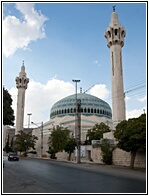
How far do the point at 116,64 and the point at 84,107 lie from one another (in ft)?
95.6

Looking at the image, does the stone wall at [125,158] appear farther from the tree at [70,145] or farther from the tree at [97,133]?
the tree at [97,133]

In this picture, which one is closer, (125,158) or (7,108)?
(7,108)

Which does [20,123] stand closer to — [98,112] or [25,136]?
[25,136]

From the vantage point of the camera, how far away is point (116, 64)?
49.5 metres

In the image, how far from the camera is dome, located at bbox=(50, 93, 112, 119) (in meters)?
75.9

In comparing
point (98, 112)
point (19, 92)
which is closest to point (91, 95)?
point (98, 112)

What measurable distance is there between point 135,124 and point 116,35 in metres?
33.5

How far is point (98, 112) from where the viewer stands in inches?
3017

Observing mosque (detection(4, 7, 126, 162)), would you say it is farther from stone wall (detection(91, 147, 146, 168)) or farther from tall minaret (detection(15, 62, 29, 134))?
stone wall (detection(91, 147, 146, 168))

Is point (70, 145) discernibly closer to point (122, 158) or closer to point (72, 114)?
point (122, 158)

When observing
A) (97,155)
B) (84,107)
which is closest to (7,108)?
(97,155)

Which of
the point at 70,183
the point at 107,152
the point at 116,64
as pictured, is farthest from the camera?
the point at 116,64

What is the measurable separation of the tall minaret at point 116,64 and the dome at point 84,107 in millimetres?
27805

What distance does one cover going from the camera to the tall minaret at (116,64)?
47.3 metres
